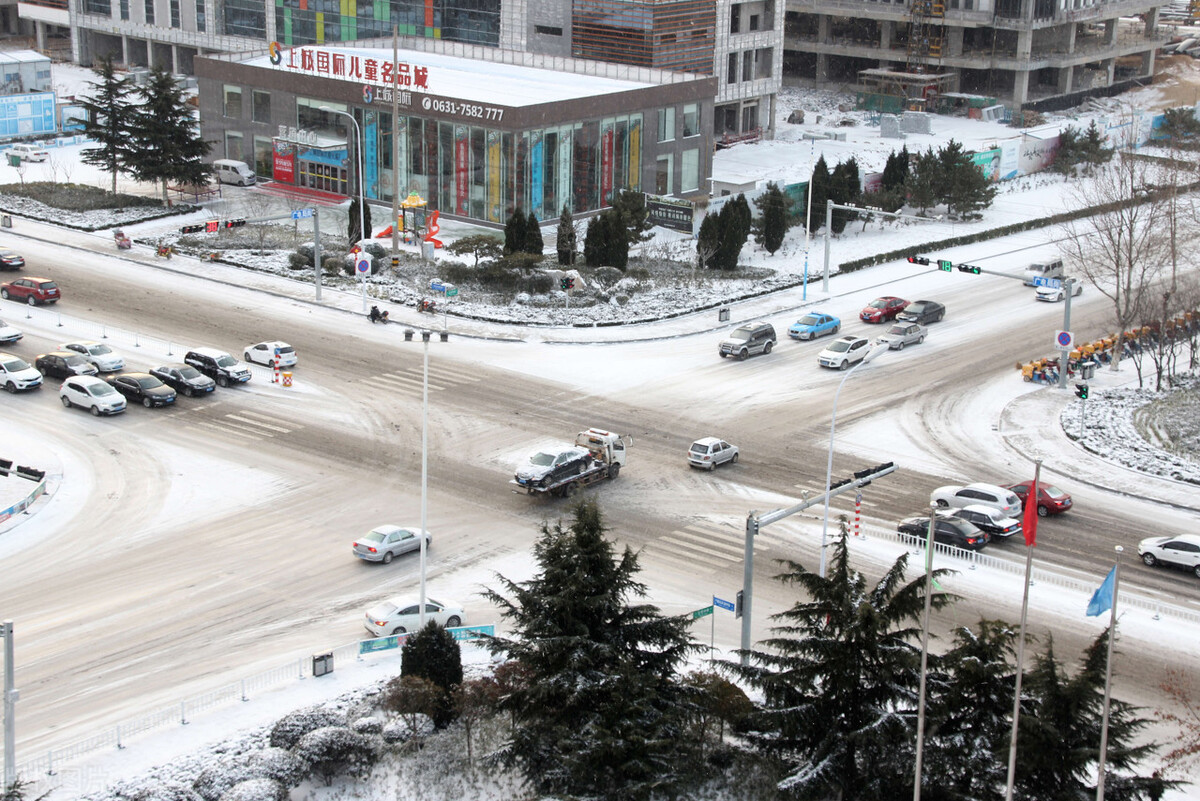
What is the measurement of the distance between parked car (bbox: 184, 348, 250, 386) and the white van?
3615cm

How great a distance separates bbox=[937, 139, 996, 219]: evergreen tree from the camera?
292 ft

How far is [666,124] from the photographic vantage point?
299 feet

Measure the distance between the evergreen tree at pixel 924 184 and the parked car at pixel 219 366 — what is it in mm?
47711

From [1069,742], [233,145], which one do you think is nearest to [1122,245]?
[1069,742]

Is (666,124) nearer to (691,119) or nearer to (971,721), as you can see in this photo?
(691,119)

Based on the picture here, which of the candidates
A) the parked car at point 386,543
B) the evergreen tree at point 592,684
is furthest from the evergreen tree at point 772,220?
the evergreen tree at point 592,684

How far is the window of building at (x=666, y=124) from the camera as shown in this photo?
90500 millimetres

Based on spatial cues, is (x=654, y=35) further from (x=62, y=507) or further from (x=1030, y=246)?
(x=62, y=507)

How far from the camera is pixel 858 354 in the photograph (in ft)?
209

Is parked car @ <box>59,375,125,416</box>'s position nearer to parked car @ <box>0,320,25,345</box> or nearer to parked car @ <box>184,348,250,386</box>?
parked car @ <box>184,348,250,386</box>

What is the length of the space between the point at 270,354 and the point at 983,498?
31.0 metres

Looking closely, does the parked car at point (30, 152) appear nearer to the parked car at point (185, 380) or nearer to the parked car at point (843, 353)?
the parked car at point (185, 380)

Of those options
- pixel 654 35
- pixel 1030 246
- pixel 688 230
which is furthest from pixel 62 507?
pixel 654 35

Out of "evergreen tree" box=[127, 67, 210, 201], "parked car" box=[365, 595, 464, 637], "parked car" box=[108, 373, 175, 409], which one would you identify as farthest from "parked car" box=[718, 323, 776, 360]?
"evergreen tree" box=[127, 67, 210, 201]
